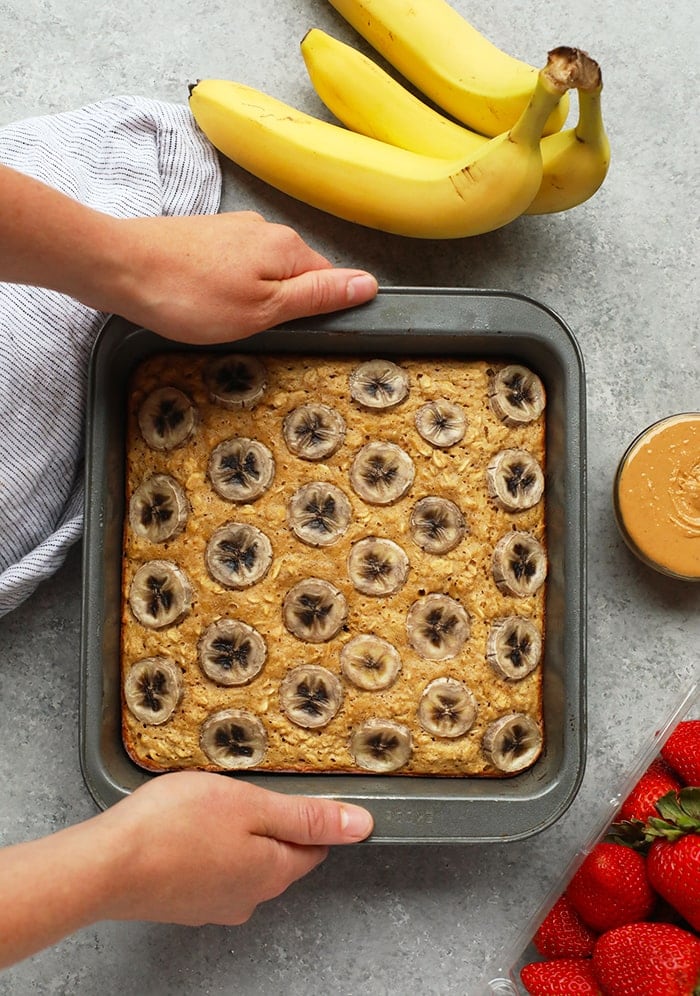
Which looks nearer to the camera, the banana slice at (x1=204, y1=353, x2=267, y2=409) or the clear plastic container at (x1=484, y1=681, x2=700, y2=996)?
the banana slice at (x1=204, y1=353, x2=267, y2=409)

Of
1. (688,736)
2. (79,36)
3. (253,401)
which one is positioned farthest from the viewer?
(79,36)

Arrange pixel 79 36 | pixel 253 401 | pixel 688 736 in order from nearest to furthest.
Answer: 1. pixel 253 401
2. pixel 688 736
3. pixel 79 36

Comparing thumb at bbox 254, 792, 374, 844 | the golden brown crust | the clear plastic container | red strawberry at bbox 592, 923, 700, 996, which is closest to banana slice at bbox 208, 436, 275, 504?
the golden brown crust

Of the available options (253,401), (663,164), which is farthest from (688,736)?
(663,164)

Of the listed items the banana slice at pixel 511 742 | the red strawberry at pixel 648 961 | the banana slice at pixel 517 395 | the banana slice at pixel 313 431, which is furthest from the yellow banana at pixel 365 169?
the red strawberry at pixel 648 961

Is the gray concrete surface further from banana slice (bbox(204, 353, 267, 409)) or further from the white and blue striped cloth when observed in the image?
banana slice (bbox(204, 353, 267, 409))

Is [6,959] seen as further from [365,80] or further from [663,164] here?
[663,164]

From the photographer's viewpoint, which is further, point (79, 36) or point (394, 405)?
point (79, 36)

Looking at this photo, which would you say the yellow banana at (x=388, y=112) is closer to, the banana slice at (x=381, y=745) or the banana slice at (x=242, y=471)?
the banana slice at (x=242, y=471)
